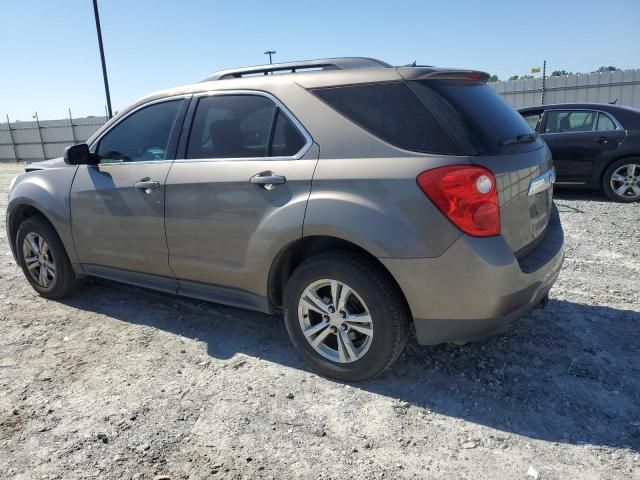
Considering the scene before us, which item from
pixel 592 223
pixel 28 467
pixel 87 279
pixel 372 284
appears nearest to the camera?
pixel 28 467

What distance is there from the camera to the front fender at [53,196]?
13.6 feet

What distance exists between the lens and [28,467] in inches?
93.8

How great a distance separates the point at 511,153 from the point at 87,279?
13.0ft

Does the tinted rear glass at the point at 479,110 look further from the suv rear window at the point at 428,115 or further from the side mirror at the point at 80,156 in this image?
the side mirror at the point at 80,156

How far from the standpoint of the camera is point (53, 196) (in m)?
4.20

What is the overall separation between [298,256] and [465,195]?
3.92 feet

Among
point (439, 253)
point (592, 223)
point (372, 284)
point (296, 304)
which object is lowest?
point (592, 223)

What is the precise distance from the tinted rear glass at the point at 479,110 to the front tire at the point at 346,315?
90 centimetres

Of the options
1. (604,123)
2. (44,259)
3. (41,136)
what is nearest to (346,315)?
(44,259)

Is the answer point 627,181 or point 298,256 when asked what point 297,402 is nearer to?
point 298,256

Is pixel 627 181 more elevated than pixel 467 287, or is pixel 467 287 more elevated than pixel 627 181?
pixel 467 287

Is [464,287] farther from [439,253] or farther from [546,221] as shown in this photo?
[546,221]

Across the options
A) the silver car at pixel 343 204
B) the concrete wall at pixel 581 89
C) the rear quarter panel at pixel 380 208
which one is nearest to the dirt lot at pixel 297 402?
the silver car at pixel 343 204

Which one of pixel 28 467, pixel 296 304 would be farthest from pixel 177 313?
pixel 28 467
